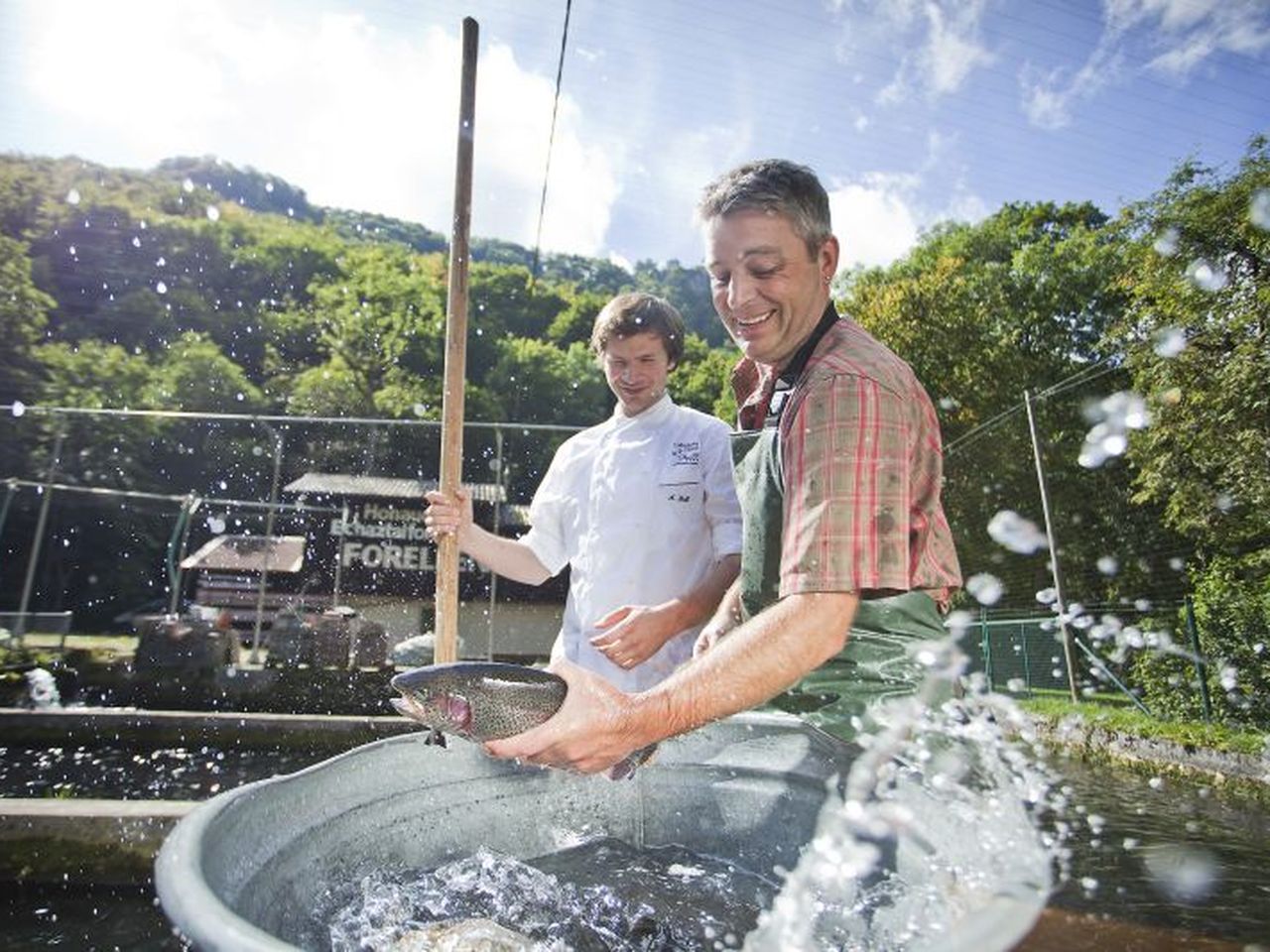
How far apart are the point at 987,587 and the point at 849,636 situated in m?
23.5

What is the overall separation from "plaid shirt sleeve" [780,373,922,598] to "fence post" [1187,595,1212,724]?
11.3 m

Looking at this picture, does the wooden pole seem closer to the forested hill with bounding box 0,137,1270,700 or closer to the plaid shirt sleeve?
the plaid shirt sleeve

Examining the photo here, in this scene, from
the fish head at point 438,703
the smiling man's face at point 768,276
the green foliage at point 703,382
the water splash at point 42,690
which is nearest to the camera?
the fish head at point 438,703

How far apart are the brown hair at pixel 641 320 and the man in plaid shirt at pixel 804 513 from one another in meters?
1.08

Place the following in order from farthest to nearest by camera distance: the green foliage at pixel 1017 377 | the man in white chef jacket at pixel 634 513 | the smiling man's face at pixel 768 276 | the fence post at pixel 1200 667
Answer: the green foliage at pixel 1017 377 → the fence post at pixel 1200 667 → the man in white chef jacket at pixel 634 513 → the smiling man's face at pixel 768 276

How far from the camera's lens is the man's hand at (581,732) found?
3.80 ft

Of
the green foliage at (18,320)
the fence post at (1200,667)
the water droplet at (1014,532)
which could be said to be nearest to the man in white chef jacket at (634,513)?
the fence post at (1200,667)

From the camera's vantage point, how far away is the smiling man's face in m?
1.70

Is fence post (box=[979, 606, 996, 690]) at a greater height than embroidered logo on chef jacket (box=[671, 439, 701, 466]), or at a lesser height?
lesser

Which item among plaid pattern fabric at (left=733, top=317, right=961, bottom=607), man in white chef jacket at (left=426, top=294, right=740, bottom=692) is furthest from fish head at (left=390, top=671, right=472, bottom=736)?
man in white chef jacket at (left=426, top=294, right=740, bottom=692)

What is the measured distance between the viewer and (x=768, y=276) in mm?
1711

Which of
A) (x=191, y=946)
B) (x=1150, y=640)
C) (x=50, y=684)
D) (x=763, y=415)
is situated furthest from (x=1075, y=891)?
(x=50, y=684)

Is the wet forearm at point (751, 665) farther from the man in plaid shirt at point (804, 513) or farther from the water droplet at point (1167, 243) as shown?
the water droplet at point (1167, 243)

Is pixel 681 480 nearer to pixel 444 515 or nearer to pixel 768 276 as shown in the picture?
pixel 444 515
